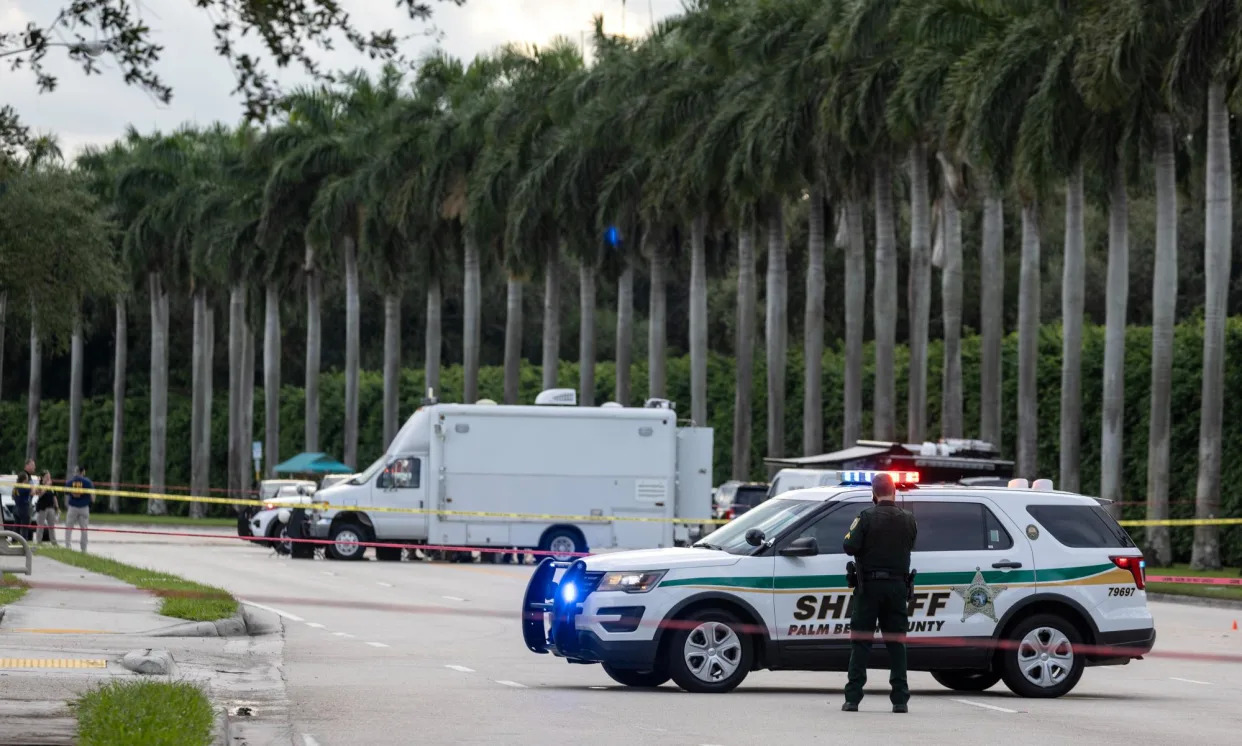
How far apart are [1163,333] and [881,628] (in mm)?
25348

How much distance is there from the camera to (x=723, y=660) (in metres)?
15.4

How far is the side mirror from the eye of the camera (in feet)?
50.7

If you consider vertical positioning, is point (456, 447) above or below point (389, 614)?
above

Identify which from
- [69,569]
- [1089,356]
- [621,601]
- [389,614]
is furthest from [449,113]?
[621,601]

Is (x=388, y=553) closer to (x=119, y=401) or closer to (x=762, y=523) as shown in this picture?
(x=762, y=523)

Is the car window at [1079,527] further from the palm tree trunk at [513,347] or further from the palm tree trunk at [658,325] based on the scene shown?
the palm tree trunk at [513,347]

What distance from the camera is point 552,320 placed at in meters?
60.4

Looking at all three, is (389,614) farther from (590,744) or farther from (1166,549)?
(1166,549)

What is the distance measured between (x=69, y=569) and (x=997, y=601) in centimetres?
1724

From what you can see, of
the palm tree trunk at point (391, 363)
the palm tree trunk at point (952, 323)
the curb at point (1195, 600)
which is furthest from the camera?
the palm tree trunk at point (391, 363)

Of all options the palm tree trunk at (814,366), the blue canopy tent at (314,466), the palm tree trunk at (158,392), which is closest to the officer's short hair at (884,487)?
the palm tree trunk at (814,366)

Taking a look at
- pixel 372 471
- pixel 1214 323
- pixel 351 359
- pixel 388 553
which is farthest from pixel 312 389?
pixel 1214 323

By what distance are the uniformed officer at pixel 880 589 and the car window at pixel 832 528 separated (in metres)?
1.36

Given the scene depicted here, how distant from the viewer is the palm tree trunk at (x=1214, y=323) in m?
36.4
